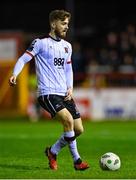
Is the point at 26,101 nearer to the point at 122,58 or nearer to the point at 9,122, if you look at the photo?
the point at 9,122

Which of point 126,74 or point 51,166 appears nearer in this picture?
point 51,166

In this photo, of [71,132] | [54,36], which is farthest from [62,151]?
[54,36]

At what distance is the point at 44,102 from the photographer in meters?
11.8

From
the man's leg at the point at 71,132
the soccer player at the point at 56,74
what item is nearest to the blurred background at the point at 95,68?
the soccer player at the point at 56,74

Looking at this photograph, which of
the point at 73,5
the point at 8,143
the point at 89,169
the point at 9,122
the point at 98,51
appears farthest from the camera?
the point at 73,5

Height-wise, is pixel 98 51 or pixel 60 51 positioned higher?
pixel 60 51

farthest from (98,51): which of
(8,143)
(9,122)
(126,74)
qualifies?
(8,143)

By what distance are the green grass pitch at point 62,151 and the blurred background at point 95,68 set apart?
85cm

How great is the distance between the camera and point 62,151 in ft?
51.4

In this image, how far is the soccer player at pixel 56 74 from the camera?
11625 millimetres

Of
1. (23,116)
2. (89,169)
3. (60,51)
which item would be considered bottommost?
(23,116)

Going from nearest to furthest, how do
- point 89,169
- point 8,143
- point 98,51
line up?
point 89,169
point 8,143
point 98,51

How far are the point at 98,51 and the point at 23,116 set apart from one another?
21.7ft

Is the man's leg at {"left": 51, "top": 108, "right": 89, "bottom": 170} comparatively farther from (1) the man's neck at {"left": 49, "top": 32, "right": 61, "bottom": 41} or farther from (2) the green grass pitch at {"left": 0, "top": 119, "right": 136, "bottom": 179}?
(1) the man's neck at {"left": 49, "top": 32, "right": 61, "bottom": 41}
